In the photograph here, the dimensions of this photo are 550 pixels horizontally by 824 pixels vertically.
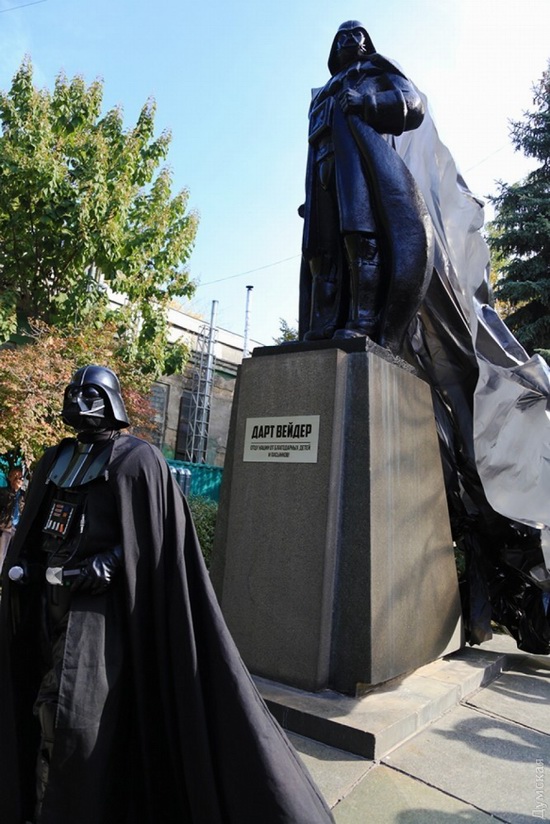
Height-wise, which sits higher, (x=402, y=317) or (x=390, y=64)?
(x=390, y=64)

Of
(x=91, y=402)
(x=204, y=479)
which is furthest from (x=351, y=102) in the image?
(x=204, y=479)

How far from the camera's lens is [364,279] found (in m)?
4.93

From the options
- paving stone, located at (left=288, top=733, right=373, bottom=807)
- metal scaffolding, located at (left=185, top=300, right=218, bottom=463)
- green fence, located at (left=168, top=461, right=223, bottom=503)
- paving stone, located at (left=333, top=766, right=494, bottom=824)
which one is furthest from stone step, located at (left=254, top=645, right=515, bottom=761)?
metal scaffolding, located at (left=185, top=300, right=218, bottom=463)

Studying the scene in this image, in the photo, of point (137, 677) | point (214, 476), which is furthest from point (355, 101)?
point (214, 476)

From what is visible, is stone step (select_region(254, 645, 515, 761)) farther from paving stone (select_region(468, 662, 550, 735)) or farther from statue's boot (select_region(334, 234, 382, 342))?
statue's boot (select_region(334, 234, 382, 342))

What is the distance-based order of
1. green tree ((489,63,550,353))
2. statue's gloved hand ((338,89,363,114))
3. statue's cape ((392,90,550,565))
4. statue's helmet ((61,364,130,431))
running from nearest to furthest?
statue's helmet ((61,364,130,431))
statue's gloved hand ((338,89,363,114))
statue's cape ((392,90,550,565))
green tree ((489,63,550,353))

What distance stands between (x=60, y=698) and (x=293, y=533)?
216cm

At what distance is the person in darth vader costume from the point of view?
7.33 ft

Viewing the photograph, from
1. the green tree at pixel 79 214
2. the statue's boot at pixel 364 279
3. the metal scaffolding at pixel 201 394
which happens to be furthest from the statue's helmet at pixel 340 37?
the metal scaffolding at pixel 201 394

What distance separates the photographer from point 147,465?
2.54 meters

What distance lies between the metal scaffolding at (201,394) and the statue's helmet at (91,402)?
70.5 feet

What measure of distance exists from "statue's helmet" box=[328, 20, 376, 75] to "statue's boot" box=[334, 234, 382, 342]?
5.47 ft

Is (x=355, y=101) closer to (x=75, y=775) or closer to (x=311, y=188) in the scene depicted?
(x=311, y=188)

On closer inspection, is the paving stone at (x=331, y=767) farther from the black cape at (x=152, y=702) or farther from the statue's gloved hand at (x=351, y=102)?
the statue's gloved hand at (x=351, y=102)
